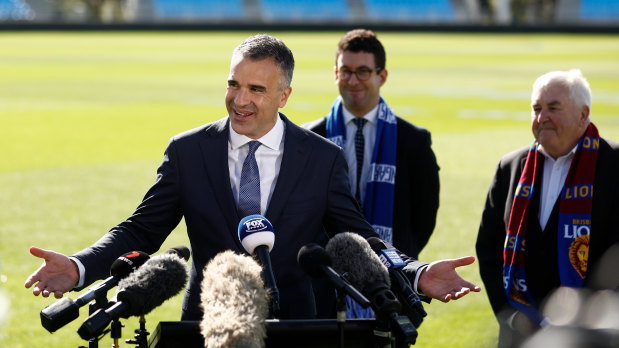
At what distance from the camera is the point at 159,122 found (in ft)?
65.6

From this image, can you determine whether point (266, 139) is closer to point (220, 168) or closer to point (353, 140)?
point (220, 168)

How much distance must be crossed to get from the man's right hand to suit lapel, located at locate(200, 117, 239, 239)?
0.66m

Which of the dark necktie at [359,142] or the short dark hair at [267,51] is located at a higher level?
the short dark hair at [267,51]

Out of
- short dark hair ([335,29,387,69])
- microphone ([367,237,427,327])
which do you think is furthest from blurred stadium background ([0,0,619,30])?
microphone ([367,237,427,327])

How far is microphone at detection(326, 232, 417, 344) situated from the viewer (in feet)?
8.80

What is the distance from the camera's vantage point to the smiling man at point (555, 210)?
485 cm

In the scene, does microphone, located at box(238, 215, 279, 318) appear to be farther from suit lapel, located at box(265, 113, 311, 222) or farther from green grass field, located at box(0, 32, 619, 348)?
green grass field, located at box(0, 32, 619, 348)

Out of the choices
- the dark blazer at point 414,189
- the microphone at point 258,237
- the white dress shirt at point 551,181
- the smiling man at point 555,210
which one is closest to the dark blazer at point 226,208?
the microphone at point 258,237

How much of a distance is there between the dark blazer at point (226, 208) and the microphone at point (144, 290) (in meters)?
0.66

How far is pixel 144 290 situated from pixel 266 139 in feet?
3.76

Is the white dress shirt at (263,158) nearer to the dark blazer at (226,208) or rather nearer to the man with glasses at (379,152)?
the dark blazer at (226,208)

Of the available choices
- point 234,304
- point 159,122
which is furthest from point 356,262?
point 159,122

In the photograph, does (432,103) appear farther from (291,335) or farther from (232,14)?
(232,14)

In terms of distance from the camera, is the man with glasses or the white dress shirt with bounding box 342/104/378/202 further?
the white dress shirt with bounding box 342/104/378/202
